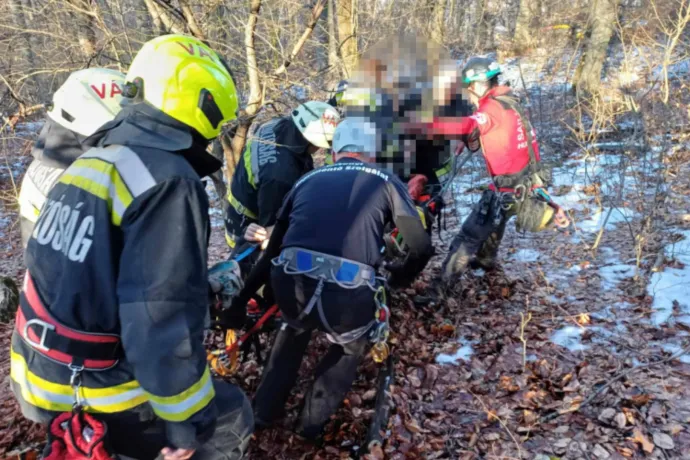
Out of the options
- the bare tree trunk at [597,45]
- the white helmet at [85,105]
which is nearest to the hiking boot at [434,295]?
the white helmet at [85,105]

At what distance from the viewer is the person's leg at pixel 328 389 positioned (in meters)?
3.12

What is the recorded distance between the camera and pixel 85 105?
2945 millimetres

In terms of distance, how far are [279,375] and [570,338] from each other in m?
2.70

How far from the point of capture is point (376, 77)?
406cm

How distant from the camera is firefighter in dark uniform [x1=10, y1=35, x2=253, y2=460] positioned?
1672mm

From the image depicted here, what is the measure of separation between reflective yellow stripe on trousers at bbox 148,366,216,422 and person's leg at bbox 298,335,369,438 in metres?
1.43

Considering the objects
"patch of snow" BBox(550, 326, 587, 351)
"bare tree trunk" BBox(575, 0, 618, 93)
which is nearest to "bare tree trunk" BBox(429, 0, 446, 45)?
"bare tree trunk" BBox(575, 0, 618, 93)

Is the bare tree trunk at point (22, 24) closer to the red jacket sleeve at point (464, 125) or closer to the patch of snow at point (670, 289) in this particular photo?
the red jacket sleeve at point (464, 125)

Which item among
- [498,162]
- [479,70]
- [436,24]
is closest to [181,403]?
[498,162]

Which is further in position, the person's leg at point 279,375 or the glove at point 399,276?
the glove at point 399,276

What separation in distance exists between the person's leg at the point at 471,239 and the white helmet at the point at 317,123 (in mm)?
2093

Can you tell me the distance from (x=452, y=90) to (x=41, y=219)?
13.0 ft

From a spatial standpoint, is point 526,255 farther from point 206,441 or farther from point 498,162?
point 206,441

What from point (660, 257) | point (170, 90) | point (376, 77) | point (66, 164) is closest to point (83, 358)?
point (170, 90)
